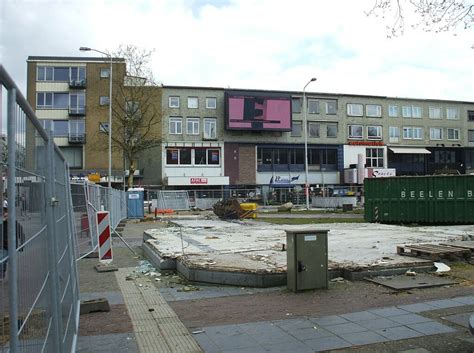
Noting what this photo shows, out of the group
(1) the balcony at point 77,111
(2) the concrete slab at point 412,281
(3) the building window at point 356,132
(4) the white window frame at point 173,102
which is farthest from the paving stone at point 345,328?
(3) the building window at point 356,132

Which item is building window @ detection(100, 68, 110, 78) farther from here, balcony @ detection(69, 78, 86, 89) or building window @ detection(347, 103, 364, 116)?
building window @ detection(347, 103, 364, 116)

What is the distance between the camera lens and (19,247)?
2.56 metres

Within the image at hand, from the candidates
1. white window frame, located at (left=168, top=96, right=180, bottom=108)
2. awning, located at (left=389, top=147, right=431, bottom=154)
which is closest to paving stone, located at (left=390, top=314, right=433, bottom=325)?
white window frame, located at (left=168, top=96, right=180, bottom=108)

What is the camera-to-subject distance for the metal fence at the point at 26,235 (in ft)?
7.47

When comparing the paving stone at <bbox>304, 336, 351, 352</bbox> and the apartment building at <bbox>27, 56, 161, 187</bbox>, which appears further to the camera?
the apartment building at <bbox>27, 56, 161, 187</bbox>

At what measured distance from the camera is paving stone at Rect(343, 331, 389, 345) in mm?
5513

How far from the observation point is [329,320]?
6430 millimetres

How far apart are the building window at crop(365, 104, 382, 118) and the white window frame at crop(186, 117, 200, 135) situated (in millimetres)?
23768

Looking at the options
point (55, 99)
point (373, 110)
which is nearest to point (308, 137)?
point (373, 110)

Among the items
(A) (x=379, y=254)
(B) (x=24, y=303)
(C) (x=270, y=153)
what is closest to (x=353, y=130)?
(C) (x=270, y=153)

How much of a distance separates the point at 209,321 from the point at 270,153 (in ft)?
181

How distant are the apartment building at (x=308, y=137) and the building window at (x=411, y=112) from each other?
0.47 ft

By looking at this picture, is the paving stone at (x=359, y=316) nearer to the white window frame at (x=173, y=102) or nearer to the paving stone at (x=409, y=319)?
the paving stone at (x=409, y=319)

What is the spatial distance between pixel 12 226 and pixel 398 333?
4.89m
